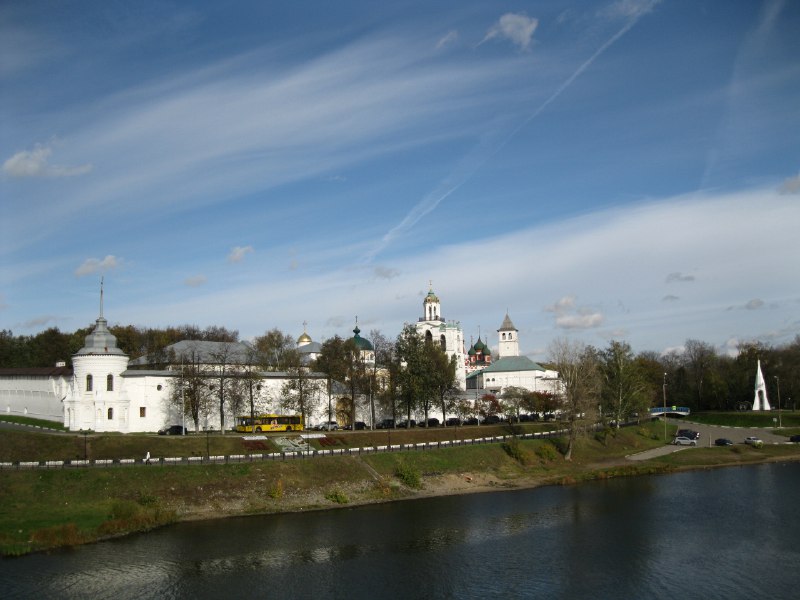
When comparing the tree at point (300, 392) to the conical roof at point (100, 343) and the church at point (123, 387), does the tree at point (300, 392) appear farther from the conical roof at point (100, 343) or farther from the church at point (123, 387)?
the conical roof at point (100, 343)

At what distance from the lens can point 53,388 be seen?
6838 centimetres

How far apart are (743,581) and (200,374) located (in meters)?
45.6

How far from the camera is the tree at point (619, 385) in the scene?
7856cm

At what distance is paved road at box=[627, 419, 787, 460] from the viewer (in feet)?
241

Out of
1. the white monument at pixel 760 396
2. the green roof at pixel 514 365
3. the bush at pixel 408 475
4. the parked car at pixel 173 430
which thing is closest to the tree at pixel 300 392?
the parked car at pixel 173 430

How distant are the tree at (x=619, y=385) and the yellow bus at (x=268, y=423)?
32779 millimetres

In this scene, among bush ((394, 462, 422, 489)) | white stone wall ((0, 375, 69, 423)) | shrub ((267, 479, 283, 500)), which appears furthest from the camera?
white stone wall ((0, 375, 69, 423))

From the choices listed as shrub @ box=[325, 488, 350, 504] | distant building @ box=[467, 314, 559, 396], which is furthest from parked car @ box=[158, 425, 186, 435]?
distant building @ box=[467, 314, 559, 396]

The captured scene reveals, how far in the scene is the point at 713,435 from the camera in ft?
287

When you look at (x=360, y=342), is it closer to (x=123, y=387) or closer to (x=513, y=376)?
(x=513, y=376)

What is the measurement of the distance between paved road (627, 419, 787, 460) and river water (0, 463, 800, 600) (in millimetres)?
23019

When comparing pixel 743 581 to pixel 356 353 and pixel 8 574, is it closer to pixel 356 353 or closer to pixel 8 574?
pixel 8 574

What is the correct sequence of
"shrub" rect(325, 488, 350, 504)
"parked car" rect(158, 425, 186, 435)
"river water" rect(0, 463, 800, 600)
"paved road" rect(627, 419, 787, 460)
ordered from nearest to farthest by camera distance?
"river water" rect(0, 463, 800, 600), "shrub" rect(325, 488, 350, 504), "parked car" rect(158, 425, 186, 435), "paved road" rect(627, 419, 787, 460)

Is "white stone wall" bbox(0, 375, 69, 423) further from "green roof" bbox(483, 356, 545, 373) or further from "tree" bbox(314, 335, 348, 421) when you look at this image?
"green roof" bbox(483, 356, 545, 373)
